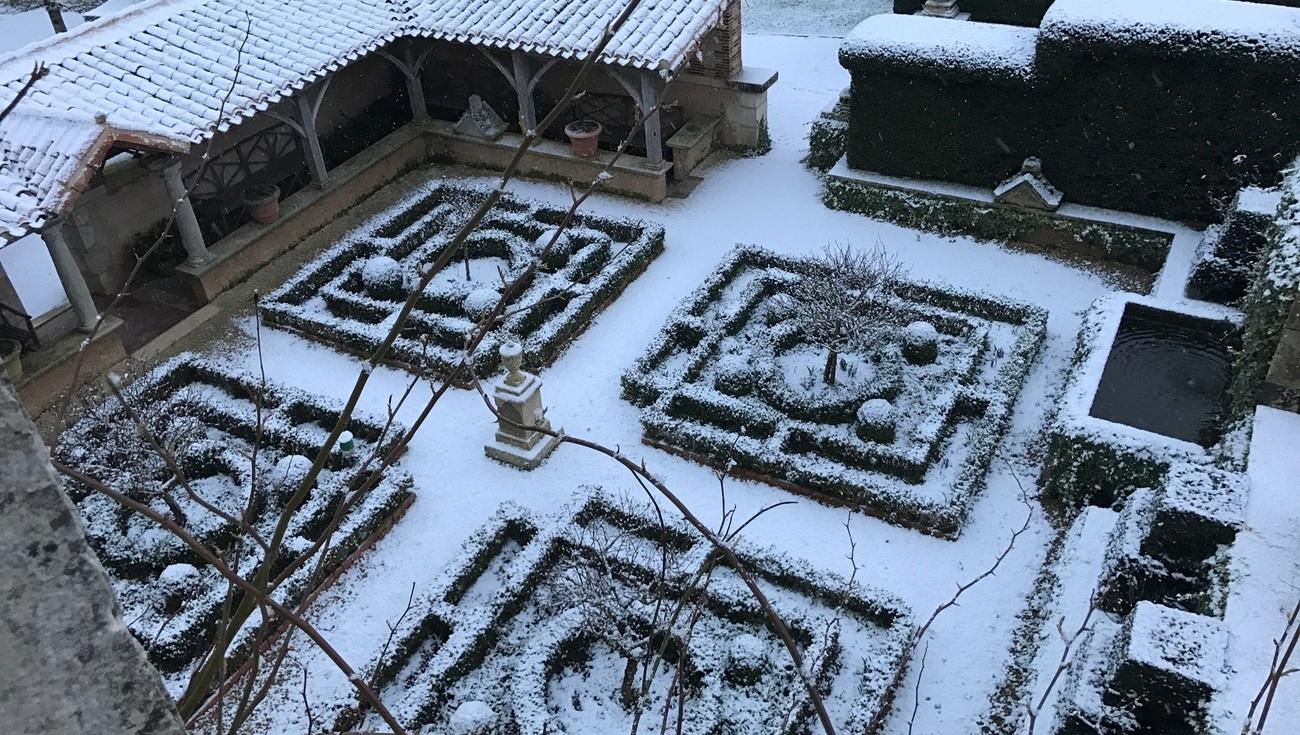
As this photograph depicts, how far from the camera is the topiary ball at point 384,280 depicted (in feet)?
41.3

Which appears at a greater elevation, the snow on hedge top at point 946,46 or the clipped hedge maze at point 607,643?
the snow on hedge top at point 946,46

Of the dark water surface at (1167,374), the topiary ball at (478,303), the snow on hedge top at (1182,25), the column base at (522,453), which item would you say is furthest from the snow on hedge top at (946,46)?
the column base at (522,453)

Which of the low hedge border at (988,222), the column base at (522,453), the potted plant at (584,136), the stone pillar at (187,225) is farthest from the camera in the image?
the potted plant at (584,136)

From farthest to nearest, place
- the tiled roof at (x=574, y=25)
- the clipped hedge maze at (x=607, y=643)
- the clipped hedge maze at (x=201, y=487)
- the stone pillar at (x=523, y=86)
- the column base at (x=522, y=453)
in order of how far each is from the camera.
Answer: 1. the stone pillar at (x=523, y=86)
2. the tiled roof at (x=574, y=25)
3. the column base at (x=522, y=453)
4. the clipped hedge maze at (x=201, y=487)
5. the clipped hedge maze at (x=607, y=643)

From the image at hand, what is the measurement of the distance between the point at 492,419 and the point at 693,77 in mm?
7245

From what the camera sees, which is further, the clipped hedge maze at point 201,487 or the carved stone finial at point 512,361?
the carved stone finial at point 512,361

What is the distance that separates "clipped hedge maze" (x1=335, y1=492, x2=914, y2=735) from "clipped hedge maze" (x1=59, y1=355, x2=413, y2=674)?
130cm

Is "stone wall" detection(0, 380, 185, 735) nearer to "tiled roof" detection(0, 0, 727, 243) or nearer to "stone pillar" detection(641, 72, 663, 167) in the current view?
"tiled roof" detection(0, 0, 727, 243)

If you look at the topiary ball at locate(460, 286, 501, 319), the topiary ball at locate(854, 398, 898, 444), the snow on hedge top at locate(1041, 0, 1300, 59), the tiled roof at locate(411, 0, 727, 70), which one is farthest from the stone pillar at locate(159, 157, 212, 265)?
the snow on hedge top at locate(1041, 0, 1300, 59)

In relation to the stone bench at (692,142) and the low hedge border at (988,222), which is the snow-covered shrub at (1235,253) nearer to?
the low hedge border at (988,222)

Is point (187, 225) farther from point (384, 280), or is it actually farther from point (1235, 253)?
point (1235, 253)

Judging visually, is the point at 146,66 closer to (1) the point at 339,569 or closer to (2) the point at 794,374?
(1) the point at 339,569

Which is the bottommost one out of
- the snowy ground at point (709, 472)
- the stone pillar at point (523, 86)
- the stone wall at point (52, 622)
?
the snowy ground at point (709, 472)

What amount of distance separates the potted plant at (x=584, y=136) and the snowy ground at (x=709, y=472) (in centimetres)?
77
